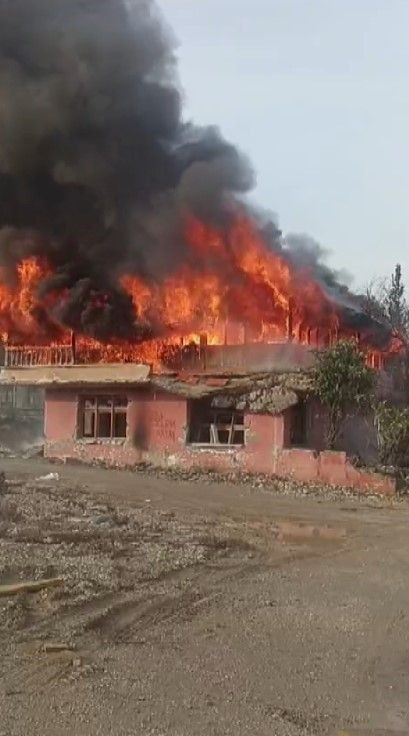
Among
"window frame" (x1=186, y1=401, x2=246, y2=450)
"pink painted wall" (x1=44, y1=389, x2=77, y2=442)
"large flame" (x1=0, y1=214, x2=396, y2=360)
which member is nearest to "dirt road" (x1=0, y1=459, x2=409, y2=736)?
"window frame" (x1=186, y1=401, x2=246, y2=450)

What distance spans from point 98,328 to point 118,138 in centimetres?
886

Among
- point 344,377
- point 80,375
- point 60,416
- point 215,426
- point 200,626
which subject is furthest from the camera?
point 60,416

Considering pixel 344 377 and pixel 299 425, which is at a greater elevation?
pixel 344 377

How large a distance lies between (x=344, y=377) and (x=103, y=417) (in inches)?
354

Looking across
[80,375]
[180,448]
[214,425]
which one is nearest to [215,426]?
[214,425]

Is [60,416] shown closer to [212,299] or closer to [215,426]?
[215,426]

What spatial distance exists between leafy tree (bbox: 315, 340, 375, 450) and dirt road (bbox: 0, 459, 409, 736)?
274 inches

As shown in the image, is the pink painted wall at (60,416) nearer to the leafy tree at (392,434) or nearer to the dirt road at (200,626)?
the leafy tree at (392,434)

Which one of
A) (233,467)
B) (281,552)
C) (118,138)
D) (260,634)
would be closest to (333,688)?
(260,634)

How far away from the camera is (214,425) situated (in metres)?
25.7

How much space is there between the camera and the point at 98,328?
103 ft

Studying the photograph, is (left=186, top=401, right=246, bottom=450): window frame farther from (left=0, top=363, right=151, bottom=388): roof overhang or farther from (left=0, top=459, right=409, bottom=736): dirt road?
(left=0, top=459, right=409, bottom=736): dirt road

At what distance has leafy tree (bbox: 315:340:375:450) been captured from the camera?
22.5 m

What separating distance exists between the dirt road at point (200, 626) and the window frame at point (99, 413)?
37.3 feet
